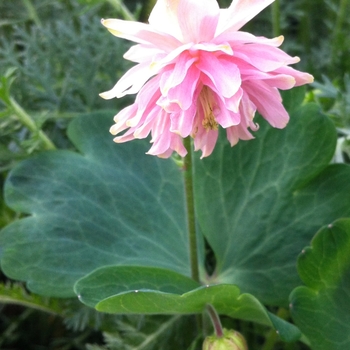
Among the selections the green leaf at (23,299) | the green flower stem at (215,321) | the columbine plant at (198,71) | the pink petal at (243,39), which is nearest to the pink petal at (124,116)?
the columbine plant at (198,71)

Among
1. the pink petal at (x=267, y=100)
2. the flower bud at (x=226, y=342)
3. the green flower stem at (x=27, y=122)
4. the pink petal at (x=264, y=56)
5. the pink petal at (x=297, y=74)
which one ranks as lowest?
the flower bud at (x=226, y=342)

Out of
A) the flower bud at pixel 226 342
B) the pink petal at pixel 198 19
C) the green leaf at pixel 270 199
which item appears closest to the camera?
the pink petal at pixel 198 19

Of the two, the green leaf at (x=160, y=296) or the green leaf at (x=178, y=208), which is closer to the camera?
the green leaf at (x=160, y=296)

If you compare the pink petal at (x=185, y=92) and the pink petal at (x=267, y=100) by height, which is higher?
the pink petal at (x=185, y=92)

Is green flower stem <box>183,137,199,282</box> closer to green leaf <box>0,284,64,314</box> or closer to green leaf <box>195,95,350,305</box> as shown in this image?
green leaf <box>195,95,350,305</box>

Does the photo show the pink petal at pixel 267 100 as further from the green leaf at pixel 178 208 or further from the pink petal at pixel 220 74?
the green leaf at pixel 178 208

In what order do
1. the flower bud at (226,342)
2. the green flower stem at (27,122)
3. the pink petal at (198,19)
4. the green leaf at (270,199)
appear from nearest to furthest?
the pink petal at (198,19) < the flower bud at (226,342) < the green leaf at (270,199) < the green flower stem at (27,122)

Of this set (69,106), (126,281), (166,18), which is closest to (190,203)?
(126,281)
